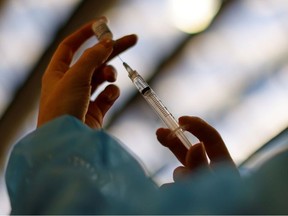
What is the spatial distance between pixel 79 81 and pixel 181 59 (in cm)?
140

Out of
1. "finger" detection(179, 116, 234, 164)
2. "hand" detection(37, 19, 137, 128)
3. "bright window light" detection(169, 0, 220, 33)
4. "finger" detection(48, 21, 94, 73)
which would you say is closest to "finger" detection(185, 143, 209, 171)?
"finger" detection(179, 116, 234, 164)

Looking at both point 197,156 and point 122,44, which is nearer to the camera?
point 197,156

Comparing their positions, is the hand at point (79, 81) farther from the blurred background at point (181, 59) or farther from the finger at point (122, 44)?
the blurred background at point (181, 59)

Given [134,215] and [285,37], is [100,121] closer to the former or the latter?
[134,215]

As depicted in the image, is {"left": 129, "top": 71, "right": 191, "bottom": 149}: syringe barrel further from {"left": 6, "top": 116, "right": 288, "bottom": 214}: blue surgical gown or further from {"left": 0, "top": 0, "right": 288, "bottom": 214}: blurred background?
{"left": 0, "top": 0, "right": 288, "bottom": 214}: blurred background

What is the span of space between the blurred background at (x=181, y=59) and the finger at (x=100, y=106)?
1021 millimetres

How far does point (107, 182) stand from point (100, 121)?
0.38 meters

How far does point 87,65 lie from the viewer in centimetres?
79

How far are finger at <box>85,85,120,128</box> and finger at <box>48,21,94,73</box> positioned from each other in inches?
3.6

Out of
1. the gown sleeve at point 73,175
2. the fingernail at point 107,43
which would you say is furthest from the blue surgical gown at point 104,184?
the fingernail at point 107,43

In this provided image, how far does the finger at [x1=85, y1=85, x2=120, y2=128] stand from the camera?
0.90 meters

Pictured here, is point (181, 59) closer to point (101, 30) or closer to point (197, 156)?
point (101, 30)

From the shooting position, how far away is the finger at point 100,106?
0.90 metres

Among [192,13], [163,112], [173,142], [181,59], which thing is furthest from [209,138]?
[181,59]
